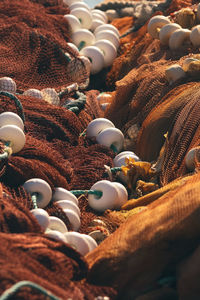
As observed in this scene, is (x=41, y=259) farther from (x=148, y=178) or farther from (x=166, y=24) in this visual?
(x=166, y=24)

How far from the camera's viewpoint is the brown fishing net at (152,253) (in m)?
3.48

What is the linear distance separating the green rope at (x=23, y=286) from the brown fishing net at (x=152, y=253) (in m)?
0.46

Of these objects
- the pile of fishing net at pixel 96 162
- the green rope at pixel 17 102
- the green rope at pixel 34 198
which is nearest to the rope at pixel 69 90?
the pile of fishing net at pixel 96 162

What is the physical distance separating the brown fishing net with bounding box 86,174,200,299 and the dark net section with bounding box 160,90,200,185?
154cm

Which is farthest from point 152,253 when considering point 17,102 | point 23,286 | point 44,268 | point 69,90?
point 69,90

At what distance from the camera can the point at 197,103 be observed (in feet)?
18.3

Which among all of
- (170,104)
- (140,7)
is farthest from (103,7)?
(170,104)

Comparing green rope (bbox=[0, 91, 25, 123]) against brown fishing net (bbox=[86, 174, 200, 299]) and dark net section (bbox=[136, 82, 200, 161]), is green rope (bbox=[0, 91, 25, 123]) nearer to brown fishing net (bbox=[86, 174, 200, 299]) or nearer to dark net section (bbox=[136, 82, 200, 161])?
dark net section (bbox=[136, 82, 200, 161])

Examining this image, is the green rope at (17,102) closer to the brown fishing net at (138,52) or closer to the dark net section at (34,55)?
the dark net section at (34,55)

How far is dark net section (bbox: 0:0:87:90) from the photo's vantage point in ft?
23.1

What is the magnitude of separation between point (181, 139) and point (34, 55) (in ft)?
7.67

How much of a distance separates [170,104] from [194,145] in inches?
32.4

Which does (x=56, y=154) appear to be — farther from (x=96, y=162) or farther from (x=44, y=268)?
(x=44, y=268)

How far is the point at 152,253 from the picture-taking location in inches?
137
